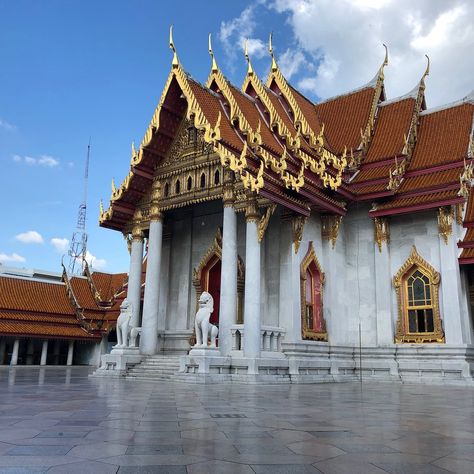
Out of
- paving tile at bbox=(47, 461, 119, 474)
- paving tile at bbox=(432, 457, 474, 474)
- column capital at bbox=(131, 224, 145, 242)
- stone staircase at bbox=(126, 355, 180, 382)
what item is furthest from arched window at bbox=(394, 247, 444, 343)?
paving tile at bbox=(47, 461, 119, 474)

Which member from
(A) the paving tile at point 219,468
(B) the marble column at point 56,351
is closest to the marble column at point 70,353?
(B) the marble column at point 56,351

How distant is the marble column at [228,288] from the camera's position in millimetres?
14898

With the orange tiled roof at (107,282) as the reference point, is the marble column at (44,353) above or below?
below

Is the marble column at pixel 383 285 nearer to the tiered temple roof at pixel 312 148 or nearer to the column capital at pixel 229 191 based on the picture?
the tiered temple roof at pixel 312 148

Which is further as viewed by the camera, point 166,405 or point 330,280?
point 330,280

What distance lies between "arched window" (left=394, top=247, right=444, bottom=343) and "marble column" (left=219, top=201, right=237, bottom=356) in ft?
19.1

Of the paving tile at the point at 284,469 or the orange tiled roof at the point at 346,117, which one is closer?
the paving tile at the point at 284,469

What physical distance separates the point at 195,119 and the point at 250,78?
19.1 feet

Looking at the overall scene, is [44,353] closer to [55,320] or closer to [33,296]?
[55,320]

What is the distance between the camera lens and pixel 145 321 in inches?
685

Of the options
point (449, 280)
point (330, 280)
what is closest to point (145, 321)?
point (330, 280)

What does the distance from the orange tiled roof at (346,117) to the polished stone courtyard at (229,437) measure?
47.6ft

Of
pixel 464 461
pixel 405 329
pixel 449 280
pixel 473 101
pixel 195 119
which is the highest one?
pixel 473 101

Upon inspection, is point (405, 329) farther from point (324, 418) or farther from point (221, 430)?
point (221, 430)
